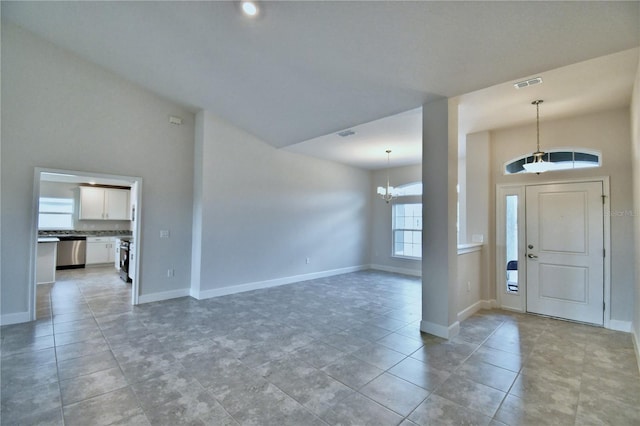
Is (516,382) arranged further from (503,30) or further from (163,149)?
(163,149)

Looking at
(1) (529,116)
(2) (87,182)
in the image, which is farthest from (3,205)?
(1) (529,116)

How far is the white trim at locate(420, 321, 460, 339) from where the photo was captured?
3396 mm

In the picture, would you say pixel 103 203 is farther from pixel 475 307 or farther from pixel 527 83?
pixel 527 83

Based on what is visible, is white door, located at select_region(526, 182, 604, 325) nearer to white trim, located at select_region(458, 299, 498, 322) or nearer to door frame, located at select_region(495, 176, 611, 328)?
door frame, located at select_region(495, 176, 611, 328)

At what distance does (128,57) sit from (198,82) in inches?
37.9

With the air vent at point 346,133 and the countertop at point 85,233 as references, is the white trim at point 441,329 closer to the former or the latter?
the air vent at point 346,133

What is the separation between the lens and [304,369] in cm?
270

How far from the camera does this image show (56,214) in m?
7.91

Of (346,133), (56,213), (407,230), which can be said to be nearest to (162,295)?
(346,133)

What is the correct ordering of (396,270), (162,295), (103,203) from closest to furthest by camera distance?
(162,295)
(396,270)
(103,203)

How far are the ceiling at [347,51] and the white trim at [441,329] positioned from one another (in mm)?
2813

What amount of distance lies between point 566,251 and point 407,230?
12.6 ft

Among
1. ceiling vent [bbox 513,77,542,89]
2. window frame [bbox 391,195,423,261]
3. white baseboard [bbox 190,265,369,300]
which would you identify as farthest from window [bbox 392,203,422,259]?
ceiling vent [bbox 513,77,542,89]

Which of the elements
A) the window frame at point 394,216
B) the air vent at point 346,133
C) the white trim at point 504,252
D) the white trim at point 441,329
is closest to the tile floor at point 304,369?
the white trim at point 441,329
